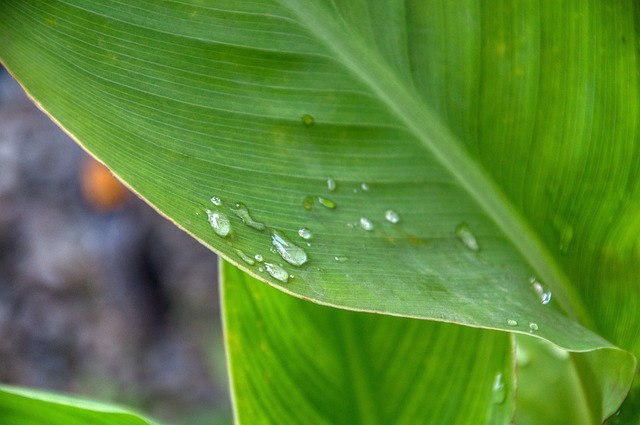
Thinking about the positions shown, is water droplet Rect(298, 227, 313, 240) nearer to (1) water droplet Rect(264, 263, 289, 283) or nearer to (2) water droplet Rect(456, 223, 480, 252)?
(1) water droplet Rect(264, 263, 289, 283)

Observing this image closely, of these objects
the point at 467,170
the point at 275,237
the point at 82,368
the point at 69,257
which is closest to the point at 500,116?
the point at 467,170

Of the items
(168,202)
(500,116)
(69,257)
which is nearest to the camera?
(168,202)

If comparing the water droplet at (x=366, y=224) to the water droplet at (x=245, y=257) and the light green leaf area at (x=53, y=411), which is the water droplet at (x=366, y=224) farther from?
the light green leaf area at (x=53, y=411)

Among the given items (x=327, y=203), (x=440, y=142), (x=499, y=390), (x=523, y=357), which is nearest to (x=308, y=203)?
(x=327, y=203)

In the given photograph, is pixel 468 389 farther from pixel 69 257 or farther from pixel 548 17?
pixel 69 257

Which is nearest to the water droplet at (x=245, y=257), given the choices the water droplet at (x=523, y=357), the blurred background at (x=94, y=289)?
the water droplet at (x=523, y=357)

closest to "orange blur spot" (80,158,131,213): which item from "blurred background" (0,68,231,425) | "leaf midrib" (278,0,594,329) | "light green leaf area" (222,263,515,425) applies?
"blurred background" (0,68,231,425)

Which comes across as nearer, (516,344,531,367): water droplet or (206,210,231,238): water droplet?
(206,210,231,238): water droplet
